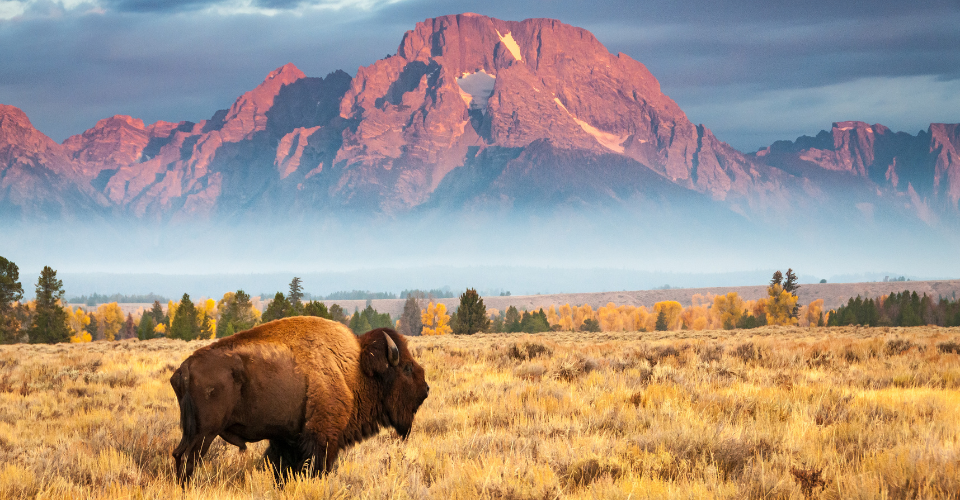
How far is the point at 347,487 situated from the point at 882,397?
8143 mm

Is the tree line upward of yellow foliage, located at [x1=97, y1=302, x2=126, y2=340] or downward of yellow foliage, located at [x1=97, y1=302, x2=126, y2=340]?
upward

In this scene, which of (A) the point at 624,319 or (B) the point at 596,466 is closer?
(B) the point at 596,466

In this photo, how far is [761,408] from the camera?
8.93 m

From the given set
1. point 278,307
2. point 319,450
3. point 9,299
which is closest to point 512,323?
point 278,307

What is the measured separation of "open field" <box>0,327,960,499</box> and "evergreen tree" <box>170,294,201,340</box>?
67482mm

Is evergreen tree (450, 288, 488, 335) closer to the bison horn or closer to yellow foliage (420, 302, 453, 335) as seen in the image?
yellow foliage (420, 302, 453, 335)

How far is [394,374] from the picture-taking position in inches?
261

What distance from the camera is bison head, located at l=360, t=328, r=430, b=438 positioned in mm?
6551

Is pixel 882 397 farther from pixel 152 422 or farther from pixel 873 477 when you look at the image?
pixel 152 422

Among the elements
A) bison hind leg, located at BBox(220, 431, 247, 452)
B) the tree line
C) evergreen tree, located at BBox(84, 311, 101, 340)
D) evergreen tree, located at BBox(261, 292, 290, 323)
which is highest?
bison hind leg, located at BBox(220, 431, 247, 452)

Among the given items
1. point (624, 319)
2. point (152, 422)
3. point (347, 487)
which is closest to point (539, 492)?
point (347, 487)

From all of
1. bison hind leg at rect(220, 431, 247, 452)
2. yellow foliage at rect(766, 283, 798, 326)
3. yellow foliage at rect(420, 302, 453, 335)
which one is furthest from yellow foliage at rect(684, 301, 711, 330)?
bison hind leg at rect(220, 431, 247, 452)

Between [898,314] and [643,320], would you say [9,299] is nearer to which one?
[898,314]

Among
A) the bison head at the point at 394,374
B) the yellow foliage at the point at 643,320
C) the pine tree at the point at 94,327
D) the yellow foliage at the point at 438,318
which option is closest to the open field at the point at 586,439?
the bison head at the point at 394,374
